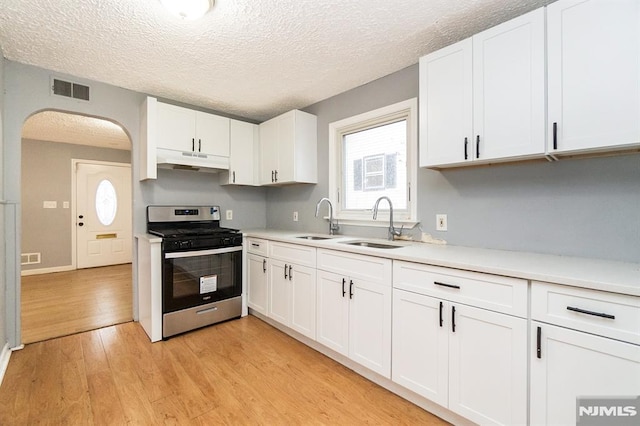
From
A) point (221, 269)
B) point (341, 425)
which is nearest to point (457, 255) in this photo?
point (341, 425)

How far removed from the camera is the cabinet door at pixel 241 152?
341 cm

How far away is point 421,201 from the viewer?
233 centimetres

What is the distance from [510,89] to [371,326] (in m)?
1.65

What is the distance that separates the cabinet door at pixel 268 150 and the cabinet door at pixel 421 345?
2191 mm

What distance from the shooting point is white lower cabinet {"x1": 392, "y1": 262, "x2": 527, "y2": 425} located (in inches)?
52.7

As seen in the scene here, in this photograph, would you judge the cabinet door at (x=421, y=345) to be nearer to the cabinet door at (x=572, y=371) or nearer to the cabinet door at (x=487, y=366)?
the cabinet door at (x=487, y=366)

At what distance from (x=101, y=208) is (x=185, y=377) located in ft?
16.9

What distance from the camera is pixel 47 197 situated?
513cm

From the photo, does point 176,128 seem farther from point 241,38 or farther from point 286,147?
→ point 241,38

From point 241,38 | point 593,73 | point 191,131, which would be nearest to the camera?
point 593,73

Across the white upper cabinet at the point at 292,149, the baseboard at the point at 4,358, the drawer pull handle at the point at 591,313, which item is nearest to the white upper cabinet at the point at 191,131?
the white upper cabinet at the point at 292,149

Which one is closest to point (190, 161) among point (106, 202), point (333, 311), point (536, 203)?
point (333, 311)

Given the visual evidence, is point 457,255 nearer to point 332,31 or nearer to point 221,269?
point 332,31

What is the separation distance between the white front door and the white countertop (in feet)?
18.7
